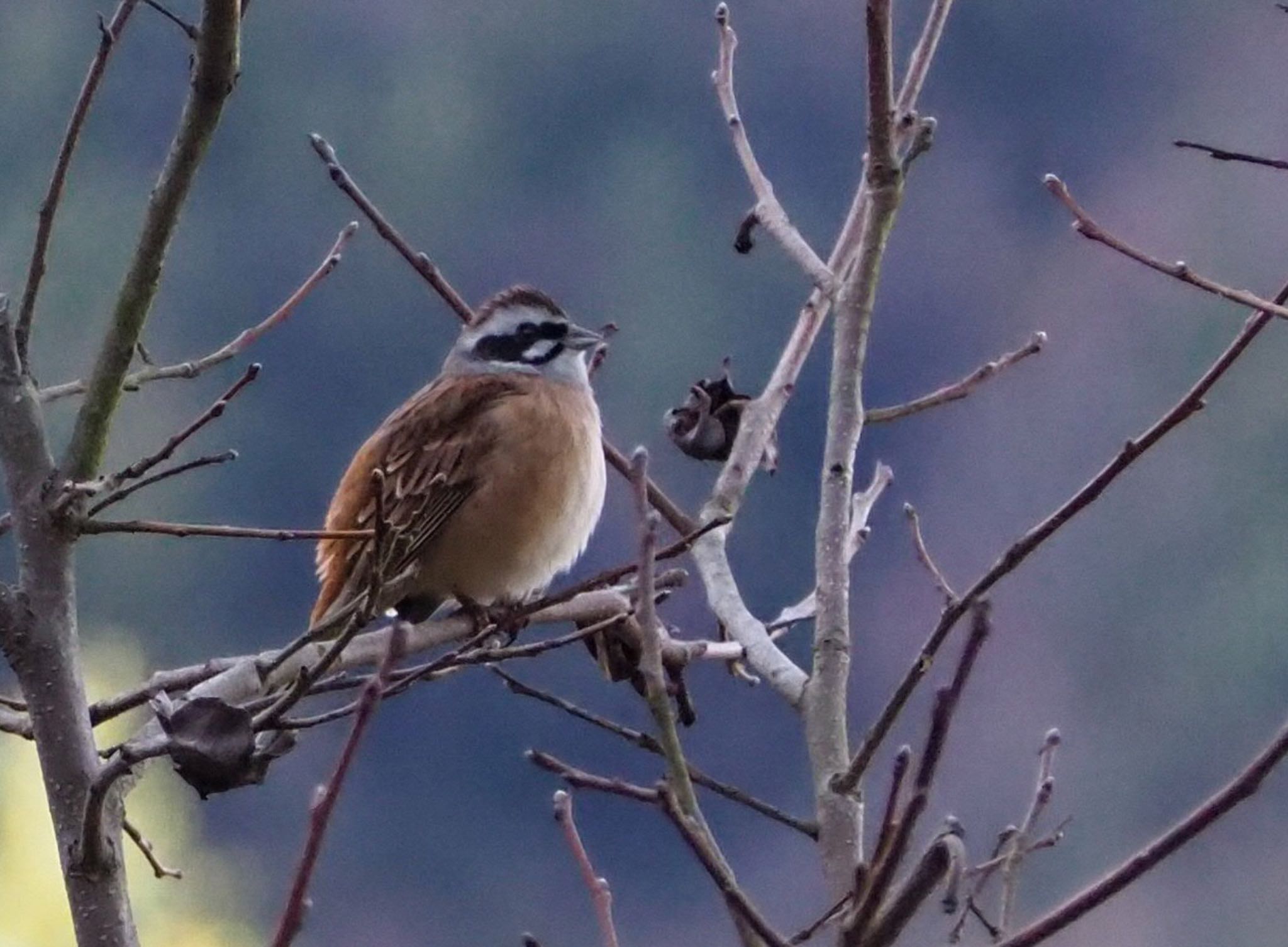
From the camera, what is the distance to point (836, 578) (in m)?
1.89

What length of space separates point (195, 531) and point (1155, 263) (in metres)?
0.79

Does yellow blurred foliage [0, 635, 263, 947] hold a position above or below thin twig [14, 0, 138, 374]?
above

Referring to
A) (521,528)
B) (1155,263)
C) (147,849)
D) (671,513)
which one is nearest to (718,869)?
(1155,263)

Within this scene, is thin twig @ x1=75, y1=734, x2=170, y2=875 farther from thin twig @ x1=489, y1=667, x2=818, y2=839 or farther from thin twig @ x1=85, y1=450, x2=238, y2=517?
thin twig @ x1=489, y1=667, x2=818, y2=839

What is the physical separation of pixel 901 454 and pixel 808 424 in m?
0.76

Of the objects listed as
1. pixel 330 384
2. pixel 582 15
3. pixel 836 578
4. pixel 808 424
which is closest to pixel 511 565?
pixel 836 578

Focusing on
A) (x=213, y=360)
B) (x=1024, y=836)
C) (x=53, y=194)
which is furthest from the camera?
(x=213, y=360)

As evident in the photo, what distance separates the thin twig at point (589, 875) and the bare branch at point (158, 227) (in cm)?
52

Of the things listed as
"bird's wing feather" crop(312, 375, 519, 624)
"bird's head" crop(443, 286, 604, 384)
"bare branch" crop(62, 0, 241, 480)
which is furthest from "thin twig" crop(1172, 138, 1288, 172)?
"bird's head" crop(443, 286, 604, 384)

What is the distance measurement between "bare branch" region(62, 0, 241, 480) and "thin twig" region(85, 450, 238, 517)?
2.1 inches

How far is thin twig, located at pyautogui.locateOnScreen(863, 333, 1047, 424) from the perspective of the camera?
6.88 ft

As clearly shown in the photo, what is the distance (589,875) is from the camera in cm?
137

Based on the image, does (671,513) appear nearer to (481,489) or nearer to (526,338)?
(481,489)

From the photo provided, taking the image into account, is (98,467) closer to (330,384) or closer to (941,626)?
(941,626)
